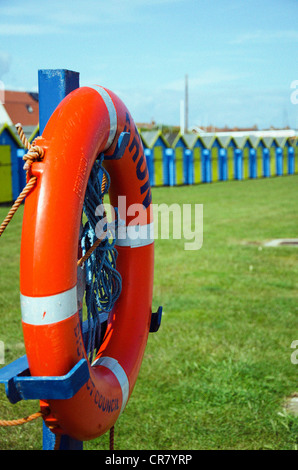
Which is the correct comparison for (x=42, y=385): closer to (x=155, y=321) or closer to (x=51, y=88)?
(x=155, y=321)

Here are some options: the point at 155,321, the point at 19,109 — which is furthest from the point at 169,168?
the point at 19,109

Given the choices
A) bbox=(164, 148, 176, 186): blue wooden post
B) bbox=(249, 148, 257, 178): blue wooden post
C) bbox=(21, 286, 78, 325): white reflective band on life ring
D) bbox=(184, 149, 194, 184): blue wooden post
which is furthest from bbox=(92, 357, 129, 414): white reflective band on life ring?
bbox=(249, 148, 257, 178): blue wooden post

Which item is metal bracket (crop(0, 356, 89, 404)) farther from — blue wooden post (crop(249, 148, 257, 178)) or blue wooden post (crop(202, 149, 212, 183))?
blue wooden post (crop(249, 148, 257, 178))

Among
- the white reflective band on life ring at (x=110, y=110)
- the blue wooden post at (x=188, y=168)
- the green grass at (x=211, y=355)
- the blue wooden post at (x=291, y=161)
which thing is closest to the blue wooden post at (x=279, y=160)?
the blue wooden post at (x=291, y=161)

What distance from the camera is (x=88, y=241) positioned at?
7.24ft

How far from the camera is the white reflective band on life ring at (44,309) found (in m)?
1.62

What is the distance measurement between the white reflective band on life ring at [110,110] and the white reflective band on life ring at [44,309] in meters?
0.74

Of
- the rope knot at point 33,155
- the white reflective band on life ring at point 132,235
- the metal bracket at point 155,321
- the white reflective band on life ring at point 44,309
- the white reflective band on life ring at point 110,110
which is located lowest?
the metal bracket at point 155,321

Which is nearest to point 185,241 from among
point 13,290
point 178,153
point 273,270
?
Result: point 273,270

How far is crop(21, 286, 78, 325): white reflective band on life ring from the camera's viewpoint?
63.6 inches

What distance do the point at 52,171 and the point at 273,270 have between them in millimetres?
5121

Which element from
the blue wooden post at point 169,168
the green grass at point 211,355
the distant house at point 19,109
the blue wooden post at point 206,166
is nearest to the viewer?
the green grass at point 211,355

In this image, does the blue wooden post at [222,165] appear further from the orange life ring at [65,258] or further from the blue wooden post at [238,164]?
the orange life ring at [65,258]

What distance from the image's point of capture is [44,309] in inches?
63.7
